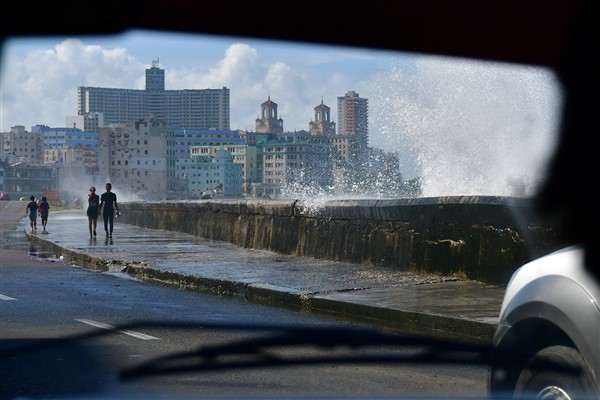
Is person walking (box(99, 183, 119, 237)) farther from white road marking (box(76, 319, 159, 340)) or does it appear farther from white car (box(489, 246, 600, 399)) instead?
white car (box(489, 246, 600, 399))

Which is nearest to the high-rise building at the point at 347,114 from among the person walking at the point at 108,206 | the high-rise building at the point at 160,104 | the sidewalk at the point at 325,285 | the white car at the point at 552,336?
the high-rise building at the point at 160,104

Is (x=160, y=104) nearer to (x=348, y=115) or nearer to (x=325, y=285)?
(x=348, y=115)

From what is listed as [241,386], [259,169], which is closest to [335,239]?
[259,169]

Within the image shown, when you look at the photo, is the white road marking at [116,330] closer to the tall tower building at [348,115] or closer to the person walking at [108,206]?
the tall tower building at [348,115]

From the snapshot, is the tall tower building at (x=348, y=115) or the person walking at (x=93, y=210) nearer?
the tall tower building at (x=348, y=115)

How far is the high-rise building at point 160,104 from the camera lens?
151 inches

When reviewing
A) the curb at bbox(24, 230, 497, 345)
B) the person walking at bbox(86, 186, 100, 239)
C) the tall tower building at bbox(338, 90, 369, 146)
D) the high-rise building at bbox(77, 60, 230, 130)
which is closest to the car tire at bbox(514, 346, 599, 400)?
the high-rise building at bbox(77, 60, 230, 130)

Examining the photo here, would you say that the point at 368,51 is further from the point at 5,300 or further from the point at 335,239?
the point at 335,239

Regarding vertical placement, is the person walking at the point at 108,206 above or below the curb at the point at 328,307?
above

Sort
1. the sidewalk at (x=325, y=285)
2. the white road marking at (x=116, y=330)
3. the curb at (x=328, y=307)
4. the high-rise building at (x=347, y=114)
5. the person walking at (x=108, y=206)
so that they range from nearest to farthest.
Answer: the high-rise building at (x=347, y=114), the white road marking at (x=116, y=330), the curb at (x=328, y=307), the sidewalk at (x=325, y=285), the person walking at (x=108, y=206)

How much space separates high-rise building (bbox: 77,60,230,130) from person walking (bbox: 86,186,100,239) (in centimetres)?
2540

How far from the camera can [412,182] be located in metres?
22.9

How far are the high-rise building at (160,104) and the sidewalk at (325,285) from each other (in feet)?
16.4

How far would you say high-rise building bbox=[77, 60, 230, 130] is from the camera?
3830mm
